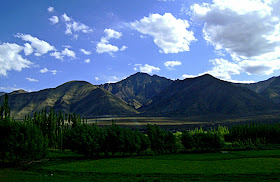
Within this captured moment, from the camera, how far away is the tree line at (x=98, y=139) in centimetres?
6231

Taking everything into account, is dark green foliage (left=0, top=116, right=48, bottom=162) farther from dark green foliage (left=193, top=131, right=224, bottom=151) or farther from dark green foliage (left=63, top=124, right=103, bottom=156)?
dark green foliage (left=193, top=131, right=224, bottom=151)

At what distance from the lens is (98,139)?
80.4 m

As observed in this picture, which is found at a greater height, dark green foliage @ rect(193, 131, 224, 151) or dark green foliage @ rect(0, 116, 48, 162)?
dark green foliage @ rect(0, 116, 48, 162)

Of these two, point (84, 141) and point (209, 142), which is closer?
point (84, 141)

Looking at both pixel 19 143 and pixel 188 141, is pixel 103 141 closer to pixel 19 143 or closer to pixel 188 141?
pixel 19 143

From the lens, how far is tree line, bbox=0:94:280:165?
62.3 metres

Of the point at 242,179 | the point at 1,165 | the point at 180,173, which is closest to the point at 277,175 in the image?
the point at 242,179

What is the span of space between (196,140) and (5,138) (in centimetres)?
7209

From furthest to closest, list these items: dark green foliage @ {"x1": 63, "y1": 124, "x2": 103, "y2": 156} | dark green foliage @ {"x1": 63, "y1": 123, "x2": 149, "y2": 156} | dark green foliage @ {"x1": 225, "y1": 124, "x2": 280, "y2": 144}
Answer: dark green foliage @ {"x1": 225, "y1": 124, "x2": 280, "y2": 144} < dark green foliage @ {"x1": 63, "y1": 123, "x2": 149, "y2": 156} < dark green foliage @ {"x1": 63, "y1": 124, "x2": 103, "y2": 156}

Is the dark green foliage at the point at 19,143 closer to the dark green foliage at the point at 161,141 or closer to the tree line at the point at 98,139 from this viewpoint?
the tree line at the point at 98,139

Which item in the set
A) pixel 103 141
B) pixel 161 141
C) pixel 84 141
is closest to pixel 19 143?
pixel 84 141

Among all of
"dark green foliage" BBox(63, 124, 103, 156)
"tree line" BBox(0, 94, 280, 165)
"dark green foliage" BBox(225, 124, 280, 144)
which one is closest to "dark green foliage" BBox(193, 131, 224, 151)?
"tree line" BBox(0, 94, 280, 165)

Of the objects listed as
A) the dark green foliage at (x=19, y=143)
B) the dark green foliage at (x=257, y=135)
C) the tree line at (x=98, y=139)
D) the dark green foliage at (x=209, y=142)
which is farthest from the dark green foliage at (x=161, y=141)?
the dark green foliage at (x=257, y=135)

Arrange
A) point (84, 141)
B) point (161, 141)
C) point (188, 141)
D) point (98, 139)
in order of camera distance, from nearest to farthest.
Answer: point (84, 141) < point (98, 139) < point (161, 141) < point (188, 141)
